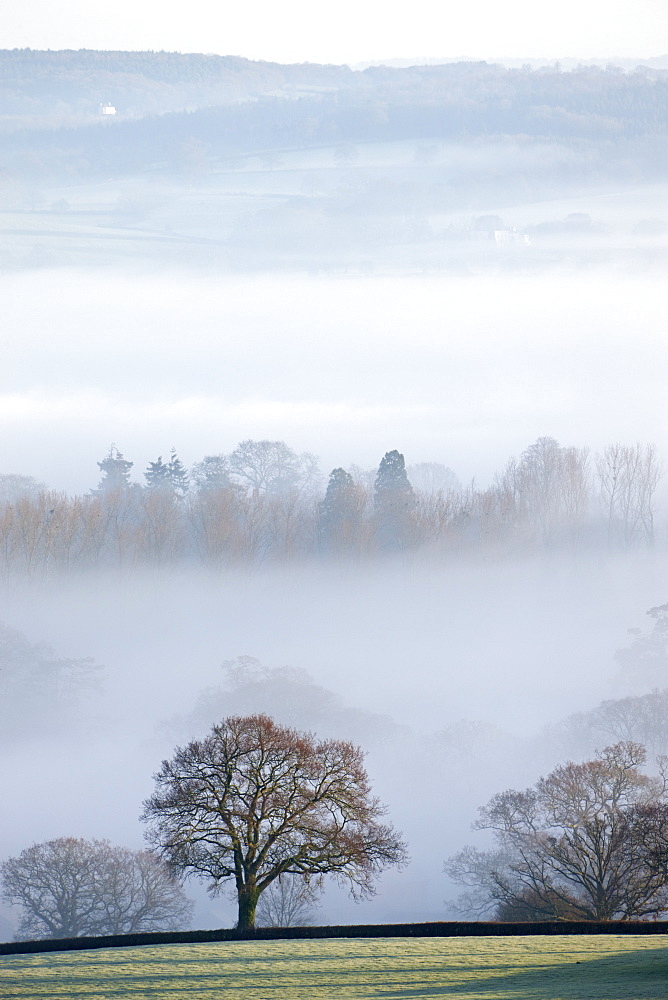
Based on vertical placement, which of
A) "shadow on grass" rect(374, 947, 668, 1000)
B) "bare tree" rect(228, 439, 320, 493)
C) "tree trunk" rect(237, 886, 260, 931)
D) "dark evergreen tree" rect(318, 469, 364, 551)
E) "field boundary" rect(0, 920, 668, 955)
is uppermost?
"bare tree" rect(228, 439, 320, 493)

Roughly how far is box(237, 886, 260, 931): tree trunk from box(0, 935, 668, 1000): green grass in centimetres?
415

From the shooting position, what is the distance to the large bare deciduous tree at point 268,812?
32.0 m

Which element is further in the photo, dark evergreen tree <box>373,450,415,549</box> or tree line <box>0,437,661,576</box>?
Result: dark evergreen tree <box>373,450,415,549</box>

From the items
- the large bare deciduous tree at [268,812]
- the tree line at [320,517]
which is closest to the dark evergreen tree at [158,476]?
the tree line at [320,517]

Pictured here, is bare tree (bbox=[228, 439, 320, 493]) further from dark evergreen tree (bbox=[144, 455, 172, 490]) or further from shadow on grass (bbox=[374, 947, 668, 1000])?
shadow on grass (bbox=[374, 947, 668, 1000])

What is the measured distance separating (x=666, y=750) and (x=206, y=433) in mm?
120490

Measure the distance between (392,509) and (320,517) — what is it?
5955mm

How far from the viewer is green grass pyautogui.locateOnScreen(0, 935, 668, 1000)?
21562 mm

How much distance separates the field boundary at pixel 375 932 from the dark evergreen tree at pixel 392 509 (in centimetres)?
6588

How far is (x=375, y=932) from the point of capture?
27375mm

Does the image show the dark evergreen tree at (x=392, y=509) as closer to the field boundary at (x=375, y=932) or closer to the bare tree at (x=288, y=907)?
the bare tree at (x=288, y=907)

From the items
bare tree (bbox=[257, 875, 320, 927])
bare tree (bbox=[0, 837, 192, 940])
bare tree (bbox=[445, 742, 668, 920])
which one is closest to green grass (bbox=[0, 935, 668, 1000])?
bare tree (bbox=[445, 742, 668, 920])

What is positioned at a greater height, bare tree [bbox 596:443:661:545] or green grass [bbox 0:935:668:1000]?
bare tree [bbox 596:443:661:545]

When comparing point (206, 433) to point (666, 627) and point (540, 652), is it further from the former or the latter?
point (666, 627)
